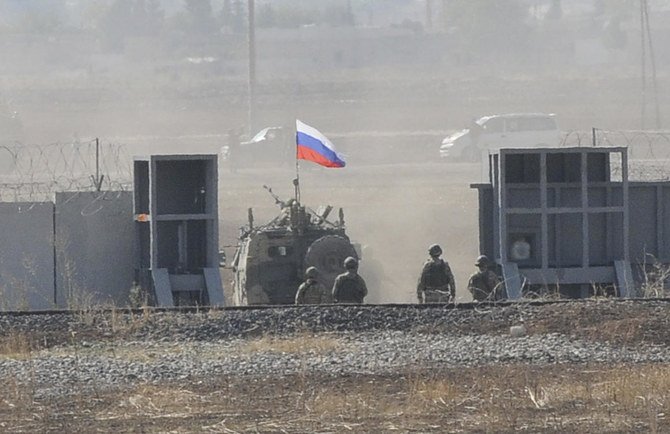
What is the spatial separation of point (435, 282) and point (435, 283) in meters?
0.01

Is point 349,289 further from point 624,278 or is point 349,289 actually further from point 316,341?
point 624,278

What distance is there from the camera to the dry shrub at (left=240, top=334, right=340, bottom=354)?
51.4 feet

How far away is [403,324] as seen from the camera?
17078 mm

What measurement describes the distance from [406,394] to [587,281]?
1025cm

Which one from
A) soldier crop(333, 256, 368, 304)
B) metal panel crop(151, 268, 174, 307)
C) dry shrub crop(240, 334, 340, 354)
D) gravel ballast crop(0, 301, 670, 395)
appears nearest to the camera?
gravel ballast crop(0, 301, 670, 395)


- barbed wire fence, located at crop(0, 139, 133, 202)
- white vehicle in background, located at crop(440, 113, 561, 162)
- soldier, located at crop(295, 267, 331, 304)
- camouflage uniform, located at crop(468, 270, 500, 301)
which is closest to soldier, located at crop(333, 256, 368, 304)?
soldier, located at crop(295, 267, 331, 304)

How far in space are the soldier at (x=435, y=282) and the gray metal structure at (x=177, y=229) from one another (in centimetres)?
296

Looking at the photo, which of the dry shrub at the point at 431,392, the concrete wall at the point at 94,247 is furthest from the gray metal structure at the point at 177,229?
the dry shrub at the point at 431,392

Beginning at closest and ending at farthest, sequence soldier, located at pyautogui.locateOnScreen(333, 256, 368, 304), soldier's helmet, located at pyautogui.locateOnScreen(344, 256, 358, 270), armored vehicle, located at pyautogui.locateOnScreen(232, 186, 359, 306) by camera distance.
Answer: soldier's helmet, located at pyautogui.locateOnScreen(344, 256, 358, 270), soldier, located at pyautogui.locateOnScreen(333, 256, 368, 304), armored vehicle, located at pyautogui.locateOnScreen(232, 186, 359, 306)

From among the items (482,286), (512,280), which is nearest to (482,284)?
(482,286)

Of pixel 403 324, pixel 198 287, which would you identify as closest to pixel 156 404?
pixel 403 324

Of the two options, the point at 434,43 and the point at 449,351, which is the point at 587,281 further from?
the point at 434,43

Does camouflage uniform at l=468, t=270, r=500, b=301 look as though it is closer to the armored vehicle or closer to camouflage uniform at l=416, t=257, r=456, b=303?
camouflage uniform at l=416, t=257, r=456, b=303

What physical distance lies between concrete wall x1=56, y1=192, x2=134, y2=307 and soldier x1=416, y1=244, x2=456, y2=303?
4627mm
